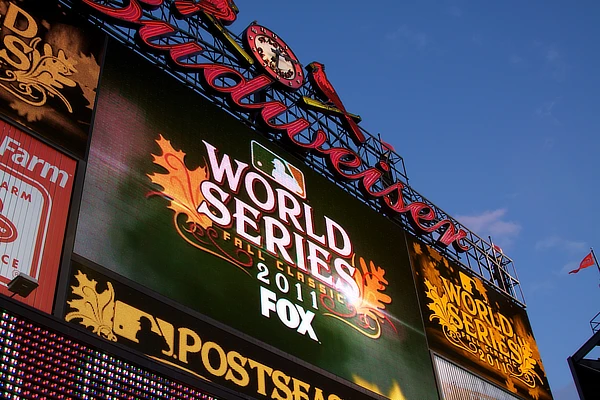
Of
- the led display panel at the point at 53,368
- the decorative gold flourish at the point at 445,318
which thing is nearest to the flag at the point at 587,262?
the decorative gold flourish at the point at 445,318

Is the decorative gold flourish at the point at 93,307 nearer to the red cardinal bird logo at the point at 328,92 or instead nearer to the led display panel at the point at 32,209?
the led display panel at the point at 32,209

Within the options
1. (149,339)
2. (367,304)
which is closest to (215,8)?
(367,304)

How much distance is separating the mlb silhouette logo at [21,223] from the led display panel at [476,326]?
11262 mm

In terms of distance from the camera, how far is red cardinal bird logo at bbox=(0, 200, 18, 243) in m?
11.2

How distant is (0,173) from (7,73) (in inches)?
87.5

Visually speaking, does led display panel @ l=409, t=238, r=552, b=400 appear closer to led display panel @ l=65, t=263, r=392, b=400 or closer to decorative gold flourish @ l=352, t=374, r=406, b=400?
decorative gold flourish @ l=352, t=374, r=406, b=400

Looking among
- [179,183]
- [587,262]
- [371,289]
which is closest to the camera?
[179,183]

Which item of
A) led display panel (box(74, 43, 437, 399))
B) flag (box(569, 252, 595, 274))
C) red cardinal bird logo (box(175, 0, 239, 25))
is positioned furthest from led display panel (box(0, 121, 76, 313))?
flag (box(569, 252, 595, 274))

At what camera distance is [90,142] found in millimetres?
13773

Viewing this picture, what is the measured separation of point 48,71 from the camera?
13.9 m

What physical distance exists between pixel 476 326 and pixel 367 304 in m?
5.62

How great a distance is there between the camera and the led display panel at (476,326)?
2112 centimetres

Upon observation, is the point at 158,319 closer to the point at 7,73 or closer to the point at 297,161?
the point at 7,73

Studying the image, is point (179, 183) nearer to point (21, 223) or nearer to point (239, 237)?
point (239, 237)
